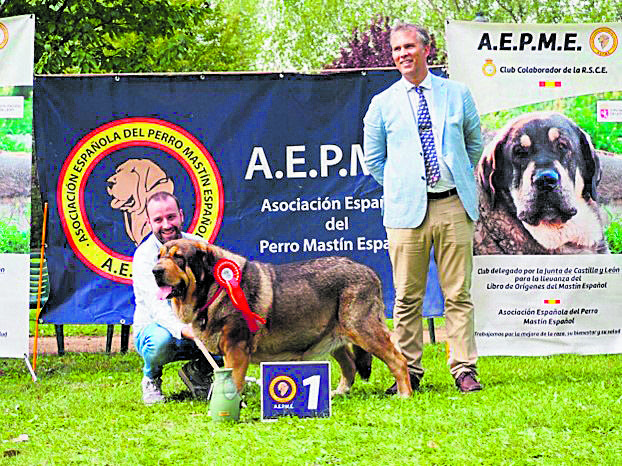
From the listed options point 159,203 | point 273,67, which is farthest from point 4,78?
point 273,67

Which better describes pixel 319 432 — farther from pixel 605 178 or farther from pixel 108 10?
pixel 108 10

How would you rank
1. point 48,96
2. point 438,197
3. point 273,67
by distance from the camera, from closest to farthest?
point 438,197 → point 48,96 → point 273,67

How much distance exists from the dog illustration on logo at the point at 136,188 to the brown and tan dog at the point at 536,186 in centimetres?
259

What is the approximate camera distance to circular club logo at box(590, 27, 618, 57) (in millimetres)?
8078

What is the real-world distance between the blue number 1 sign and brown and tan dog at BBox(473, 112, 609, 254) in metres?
2.36

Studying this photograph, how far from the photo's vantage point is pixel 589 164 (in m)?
8.12

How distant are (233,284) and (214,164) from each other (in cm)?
216

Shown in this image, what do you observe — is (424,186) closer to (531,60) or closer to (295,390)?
(295,390)

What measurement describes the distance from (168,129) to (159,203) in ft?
5.21

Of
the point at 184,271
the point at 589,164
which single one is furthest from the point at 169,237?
the point at 589,164

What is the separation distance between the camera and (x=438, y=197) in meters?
6.96

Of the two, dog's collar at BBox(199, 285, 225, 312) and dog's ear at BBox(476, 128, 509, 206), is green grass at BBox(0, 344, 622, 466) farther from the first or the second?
dog's ear at BBox(476, 128, 509, 206)

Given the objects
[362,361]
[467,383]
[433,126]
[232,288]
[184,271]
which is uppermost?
[433,126]

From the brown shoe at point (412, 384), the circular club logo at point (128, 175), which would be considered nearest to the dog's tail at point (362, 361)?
the brown shoe at point (412, 384)
